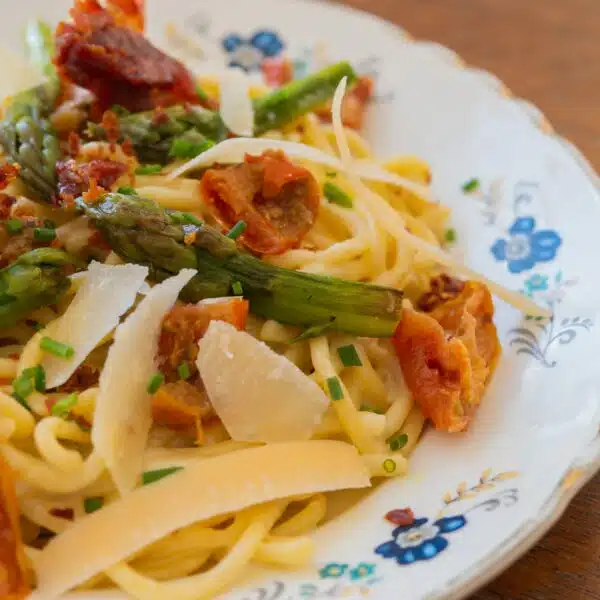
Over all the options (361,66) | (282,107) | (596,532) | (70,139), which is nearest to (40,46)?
(70,139)

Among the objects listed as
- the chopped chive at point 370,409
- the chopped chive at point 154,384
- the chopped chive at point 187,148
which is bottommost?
the chopped chive at point 370,409

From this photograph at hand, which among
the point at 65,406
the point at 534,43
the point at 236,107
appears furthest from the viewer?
the point at 534,43

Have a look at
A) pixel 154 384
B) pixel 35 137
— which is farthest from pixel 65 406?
pixel 35 137

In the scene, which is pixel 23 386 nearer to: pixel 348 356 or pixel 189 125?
pixel 348 356

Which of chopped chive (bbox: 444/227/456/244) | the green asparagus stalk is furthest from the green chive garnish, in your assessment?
chopped chive (bbox: 444/227/456/244)

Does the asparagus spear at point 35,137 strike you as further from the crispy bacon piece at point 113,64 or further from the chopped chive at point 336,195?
the chopped chive at point 336,195

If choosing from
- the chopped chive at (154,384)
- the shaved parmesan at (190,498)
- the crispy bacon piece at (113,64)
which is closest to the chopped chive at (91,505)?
the shaved parmesan at (190,498)
